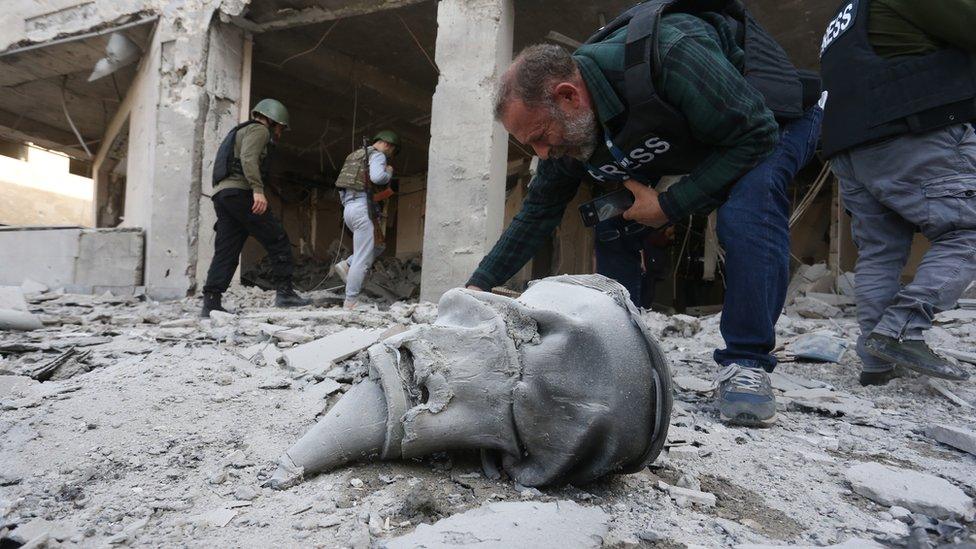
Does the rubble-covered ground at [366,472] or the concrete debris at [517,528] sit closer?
the concrete debris at [517,528]

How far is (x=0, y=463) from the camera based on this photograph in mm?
1282

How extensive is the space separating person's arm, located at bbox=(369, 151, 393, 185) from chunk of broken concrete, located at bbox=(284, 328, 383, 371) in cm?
288

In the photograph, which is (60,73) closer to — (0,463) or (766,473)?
(0,463)

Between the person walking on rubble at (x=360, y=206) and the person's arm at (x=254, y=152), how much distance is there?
0.71 meters

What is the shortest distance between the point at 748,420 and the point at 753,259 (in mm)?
494

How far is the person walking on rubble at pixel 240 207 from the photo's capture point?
415cm

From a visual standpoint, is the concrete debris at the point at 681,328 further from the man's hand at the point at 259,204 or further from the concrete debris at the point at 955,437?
the man's hand at the point at 259,204

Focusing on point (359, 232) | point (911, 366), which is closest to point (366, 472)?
point (911, 366)

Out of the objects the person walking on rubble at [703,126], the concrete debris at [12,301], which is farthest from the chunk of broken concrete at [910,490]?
the concrete debris at [12,301]

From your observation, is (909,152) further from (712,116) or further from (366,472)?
(366,472)

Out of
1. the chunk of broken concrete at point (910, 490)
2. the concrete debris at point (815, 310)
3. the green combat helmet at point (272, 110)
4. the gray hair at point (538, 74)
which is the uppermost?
the green combat helmet at point (272, 110)

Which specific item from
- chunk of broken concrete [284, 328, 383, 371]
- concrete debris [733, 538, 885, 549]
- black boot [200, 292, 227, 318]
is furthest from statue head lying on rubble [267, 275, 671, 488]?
black boot [200, 292, 227, 318]

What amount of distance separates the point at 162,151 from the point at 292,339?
156 inches

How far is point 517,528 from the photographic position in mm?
967
